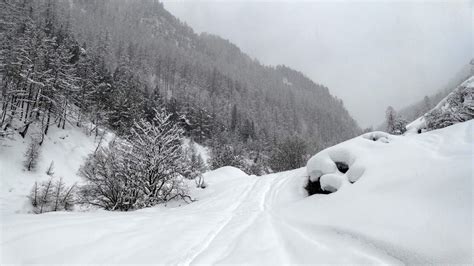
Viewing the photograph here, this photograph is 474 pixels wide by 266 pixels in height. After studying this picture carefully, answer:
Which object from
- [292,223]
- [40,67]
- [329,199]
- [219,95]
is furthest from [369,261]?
[219,95]

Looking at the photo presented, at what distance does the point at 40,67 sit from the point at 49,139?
10.8 meters

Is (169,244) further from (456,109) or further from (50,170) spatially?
(50,170)

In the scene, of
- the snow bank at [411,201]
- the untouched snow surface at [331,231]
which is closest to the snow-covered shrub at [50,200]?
the untouched snow surface at [331,231]

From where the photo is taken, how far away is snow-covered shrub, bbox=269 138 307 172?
46969mm

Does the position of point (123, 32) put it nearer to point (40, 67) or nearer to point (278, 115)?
point (278, 115)

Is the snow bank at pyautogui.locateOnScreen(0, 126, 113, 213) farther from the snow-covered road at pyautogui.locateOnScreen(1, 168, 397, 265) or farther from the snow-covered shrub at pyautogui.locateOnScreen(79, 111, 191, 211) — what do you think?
the snow-covered road at pyautogui.locateOnScreen(1, 168, 397, 265)

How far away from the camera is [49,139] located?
109ft

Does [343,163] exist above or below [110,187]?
above

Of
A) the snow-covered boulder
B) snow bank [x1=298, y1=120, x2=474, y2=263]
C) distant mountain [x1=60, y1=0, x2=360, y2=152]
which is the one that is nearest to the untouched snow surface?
snow bank [x1=298, y1=120, x2=474, y2=263]

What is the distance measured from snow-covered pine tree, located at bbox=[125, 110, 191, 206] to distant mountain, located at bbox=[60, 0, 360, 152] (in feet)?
184

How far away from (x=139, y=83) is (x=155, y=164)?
238ft

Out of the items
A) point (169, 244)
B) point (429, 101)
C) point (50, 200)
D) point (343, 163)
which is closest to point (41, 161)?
point (50, 200)

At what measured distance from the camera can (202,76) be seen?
126 meters

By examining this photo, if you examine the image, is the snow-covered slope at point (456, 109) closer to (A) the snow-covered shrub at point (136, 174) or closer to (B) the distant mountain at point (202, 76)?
(A) the snow-covered shrub at point (136, 174)
